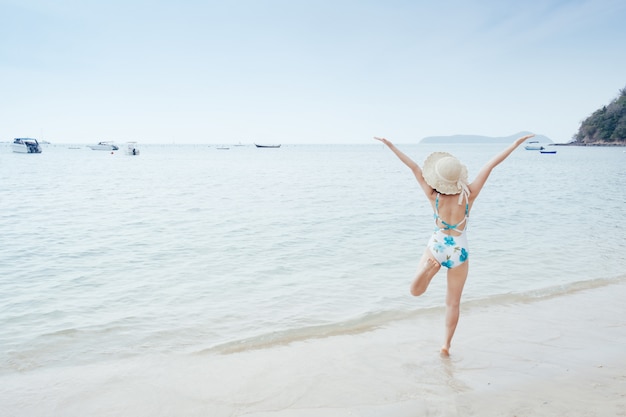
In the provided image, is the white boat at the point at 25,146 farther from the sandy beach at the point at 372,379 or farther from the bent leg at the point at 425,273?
the bent leg at the point at 425,273

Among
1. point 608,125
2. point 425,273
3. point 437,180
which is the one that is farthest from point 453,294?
point 608,125

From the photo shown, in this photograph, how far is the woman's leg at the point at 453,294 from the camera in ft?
15.2

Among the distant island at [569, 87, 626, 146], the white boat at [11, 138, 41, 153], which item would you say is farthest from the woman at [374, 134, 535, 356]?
the distant island at [569, 87, 626, 146]

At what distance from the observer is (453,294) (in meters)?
4.70

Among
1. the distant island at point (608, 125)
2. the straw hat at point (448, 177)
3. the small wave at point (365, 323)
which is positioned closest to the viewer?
the straw hat at point (448, 177)

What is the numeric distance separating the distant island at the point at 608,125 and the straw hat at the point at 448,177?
465 ft

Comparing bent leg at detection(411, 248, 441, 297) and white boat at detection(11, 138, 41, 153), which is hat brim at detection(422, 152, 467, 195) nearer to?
bent leg at detection(411, 248, 441, 297)

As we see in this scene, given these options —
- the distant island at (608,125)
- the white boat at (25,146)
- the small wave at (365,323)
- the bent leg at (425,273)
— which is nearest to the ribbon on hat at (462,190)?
the bent leg at (425,273)

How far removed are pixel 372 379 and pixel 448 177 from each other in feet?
6.95

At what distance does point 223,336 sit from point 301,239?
20.3ft

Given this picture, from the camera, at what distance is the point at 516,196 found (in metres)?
22.0

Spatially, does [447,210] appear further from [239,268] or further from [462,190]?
[239,268]

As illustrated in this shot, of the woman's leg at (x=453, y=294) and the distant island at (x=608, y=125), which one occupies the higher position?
the distant island at (x=608, y=125)

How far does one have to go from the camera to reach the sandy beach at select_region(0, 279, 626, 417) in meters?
3.85
